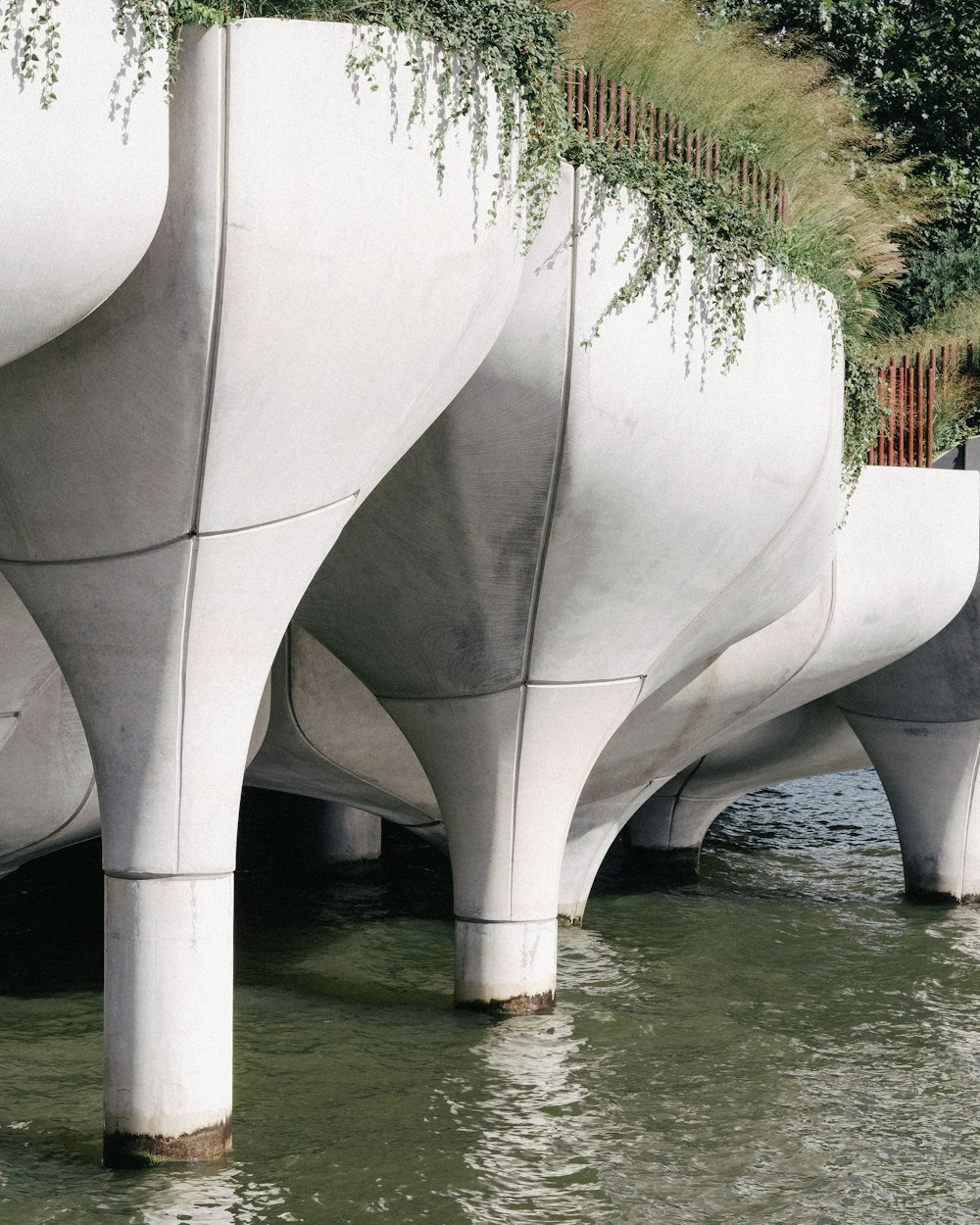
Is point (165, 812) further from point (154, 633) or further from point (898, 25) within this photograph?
point (898, 25)

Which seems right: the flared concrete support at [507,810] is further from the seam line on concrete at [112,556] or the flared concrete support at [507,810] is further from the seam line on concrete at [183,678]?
the seam line on concrete at [112,556]

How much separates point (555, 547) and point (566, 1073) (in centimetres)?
302

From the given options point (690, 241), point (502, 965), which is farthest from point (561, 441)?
point (502, 965)

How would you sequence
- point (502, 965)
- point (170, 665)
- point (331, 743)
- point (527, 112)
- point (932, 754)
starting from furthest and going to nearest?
point (932, 754) < point (331, 743) < point (502, 965) < point (527, 112) < point (170, 665)

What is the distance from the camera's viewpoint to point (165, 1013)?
24.7 feet

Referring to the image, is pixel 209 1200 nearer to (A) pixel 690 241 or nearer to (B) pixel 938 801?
(A) pixel 690 241

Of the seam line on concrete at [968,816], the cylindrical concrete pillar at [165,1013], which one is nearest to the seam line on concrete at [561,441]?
the cylindrical concrete pillar at [165,1013]

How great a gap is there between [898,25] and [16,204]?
80.9ft

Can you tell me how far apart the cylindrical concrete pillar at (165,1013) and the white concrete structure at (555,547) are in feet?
9.49

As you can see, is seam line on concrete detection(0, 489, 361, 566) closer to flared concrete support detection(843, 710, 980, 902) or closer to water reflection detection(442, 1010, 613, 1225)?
water reflection detection(442, 1010, 613, 1225)

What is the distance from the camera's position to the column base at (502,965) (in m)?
10.8

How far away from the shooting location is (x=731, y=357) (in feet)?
32.4

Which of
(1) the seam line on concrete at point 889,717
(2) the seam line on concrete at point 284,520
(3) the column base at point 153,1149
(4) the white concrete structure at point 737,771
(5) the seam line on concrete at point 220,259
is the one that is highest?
(5) the seam line on concrete at point 220,259

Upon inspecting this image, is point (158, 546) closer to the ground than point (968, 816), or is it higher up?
higher up
